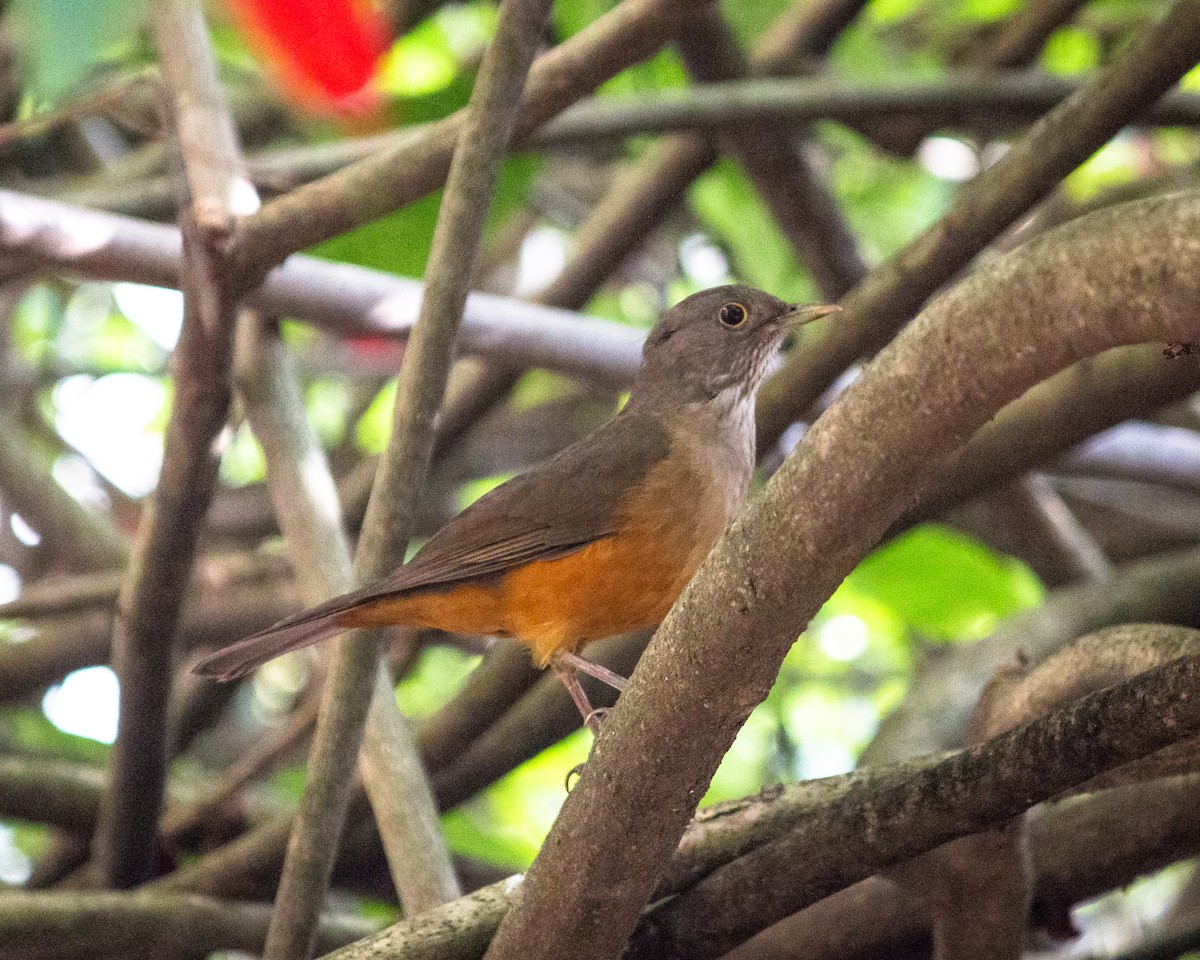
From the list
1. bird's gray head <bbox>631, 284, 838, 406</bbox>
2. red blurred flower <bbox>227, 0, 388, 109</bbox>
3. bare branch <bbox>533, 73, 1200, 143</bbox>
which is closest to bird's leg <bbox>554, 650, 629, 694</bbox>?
bird's gray head <bbox>631, 284, 838, 406</bbox>

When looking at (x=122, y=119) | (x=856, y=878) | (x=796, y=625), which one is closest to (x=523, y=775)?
(x=122, y=119)


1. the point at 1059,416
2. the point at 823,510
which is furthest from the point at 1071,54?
the point at 823,510

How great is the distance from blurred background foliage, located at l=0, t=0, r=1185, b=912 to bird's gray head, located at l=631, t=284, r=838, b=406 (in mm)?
872

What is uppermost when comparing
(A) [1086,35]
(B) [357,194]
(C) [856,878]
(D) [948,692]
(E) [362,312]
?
(A) [1086,35]

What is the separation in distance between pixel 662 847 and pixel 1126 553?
14.3ft

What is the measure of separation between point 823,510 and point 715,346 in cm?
244

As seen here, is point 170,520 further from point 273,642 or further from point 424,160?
point 424,160

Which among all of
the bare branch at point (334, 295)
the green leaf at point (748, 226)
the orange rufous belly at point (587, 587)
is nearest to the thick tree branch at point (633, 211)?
the bare branch at point (334, 295)

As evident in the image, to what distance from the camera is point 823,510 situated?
185 cm

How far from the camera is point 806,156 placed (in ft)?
17.0

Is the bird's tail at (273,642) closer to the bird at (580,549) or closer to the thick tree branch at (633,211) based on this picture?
the bird at (580,549)

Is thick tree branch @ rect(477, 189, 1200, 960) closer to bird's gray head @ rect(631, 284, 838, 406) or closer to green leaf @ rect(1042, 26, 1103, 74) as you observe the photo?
bird's gray head @ rect(631, 284, 838, 406)

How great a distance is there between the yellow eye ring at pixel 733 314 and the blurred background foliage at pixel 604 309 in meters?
0.97

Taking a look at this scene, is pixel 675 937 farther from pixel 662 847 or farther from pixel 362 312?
pixel 362 312
